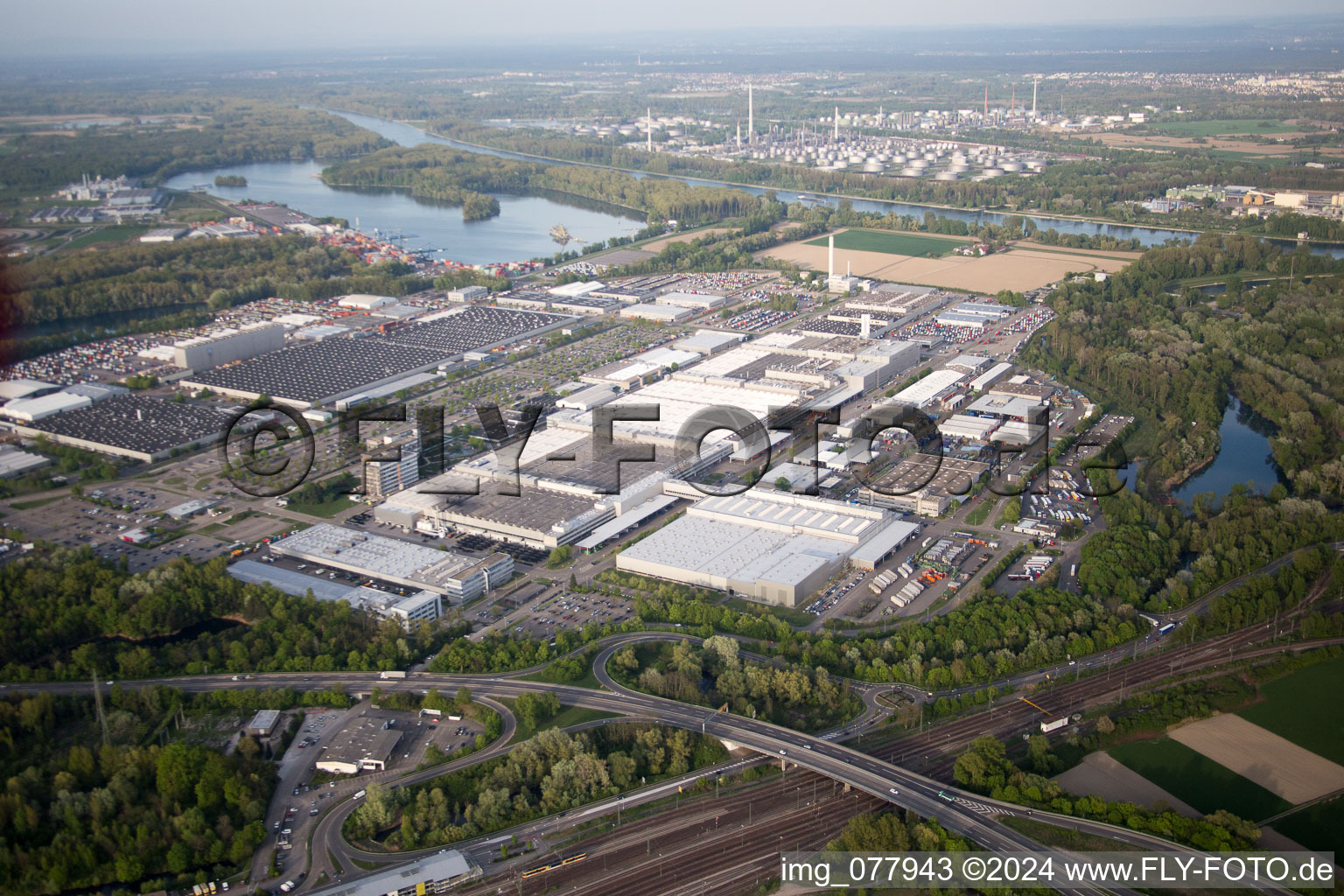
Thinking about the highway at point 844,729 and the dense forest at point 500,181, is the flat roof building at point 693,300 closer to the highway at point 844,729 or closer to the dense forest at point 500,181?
the dense forest at point 500,181

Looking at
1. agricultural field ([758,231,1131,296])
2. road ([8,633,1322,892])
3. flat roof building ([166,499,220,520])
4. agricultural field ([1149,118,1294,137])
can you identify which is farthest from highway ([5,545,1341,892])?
agricultural field ([1149,118,1294,137])

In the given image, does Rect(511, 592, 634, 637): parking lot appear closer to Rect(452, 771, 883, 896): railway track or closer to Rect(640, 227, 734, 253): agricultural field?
Rect(452, 771, 883, 896): railway track

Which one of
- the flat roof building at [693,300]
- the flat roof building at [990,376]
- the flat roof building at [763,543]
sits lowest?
the flat roof building at [763,543]

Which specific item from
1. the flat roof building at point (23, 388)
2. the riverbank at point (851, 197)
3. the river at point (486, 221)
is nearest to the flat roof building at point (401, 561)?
the flat roof building at point (23, 388)

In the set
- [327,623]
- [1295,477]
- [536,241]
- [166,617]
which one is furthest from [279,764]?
[536,241]

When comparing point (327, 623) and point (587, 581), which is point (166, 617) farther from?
point (587, 581)

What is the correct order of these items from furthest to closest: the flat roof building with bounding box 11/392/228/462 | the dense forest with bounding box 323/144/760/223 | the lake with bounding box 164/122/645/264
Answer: the dense forest with bounding box 323/144/760/223 → the lake with bounding box 164/122/645/264 → the flat roof building with bounding box 11/392/228/462

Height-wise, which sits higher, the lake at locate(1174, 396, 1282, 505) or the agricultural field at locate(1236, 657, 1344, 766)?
the lake at locate(1174, 396, 1282, 505)
